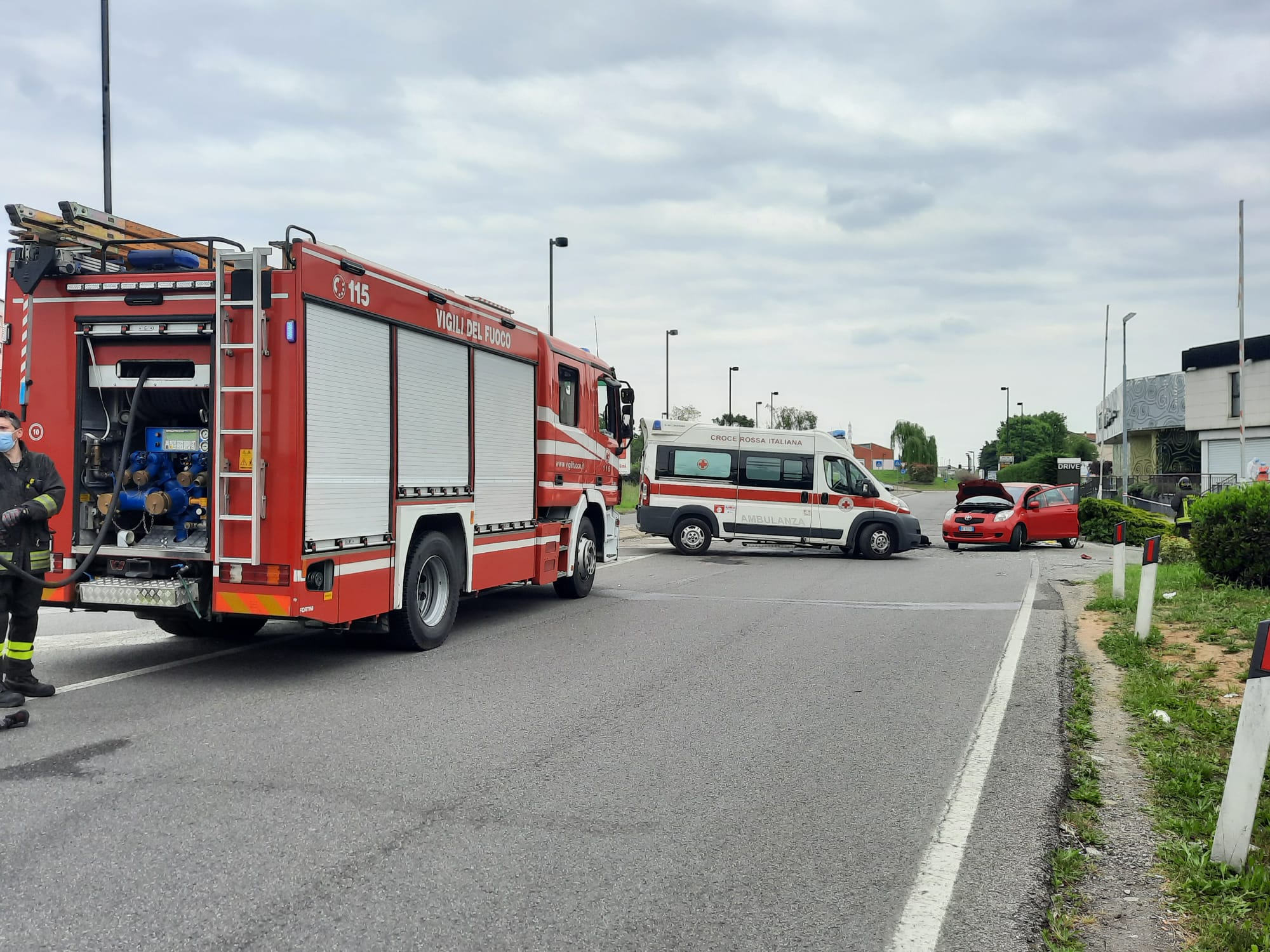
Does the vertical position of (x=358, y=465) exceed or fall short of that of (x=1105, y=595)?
it exceeds it

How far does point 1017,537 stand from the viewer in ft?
79.1

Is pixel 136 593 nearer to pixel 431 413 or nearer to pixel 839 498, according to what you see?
pixel 431 413

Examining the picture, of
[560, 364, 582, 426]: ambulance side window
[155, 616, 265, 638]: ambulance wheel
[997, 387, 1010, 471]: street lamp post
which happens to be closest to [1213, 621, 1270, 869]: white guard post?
[155, 616, 265, 638]: ambulance wheel

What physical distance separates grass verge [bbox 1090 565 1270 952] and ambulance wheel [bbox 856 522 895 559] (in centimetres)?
898

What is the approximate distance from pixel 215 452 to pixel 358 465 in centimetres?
106

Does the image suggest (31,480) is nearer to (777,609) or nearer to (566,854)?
(566,854)

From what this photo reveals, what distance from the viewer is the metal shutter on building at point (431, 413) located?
8.80 meters

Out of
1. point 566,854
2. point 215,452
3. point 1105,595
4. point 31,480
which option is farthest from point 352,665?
point 1105,595

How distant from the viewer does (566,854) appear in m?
4.33

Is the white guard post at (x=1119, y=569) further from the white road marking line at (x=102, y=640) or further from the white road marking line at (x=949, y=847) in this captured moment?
the white road marking line at (x=102, y=640)

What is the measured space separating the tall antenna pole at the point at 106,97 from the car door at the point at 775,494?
12422mm

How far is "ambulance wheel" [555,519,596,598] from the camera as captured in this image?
43.1ft

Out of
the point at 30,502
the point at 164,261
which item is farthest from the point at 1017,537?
the point at 30,502

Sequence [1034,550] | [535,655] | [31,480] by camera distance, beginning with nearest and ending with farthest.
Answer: [31,480], [535,655], [1034,550]
